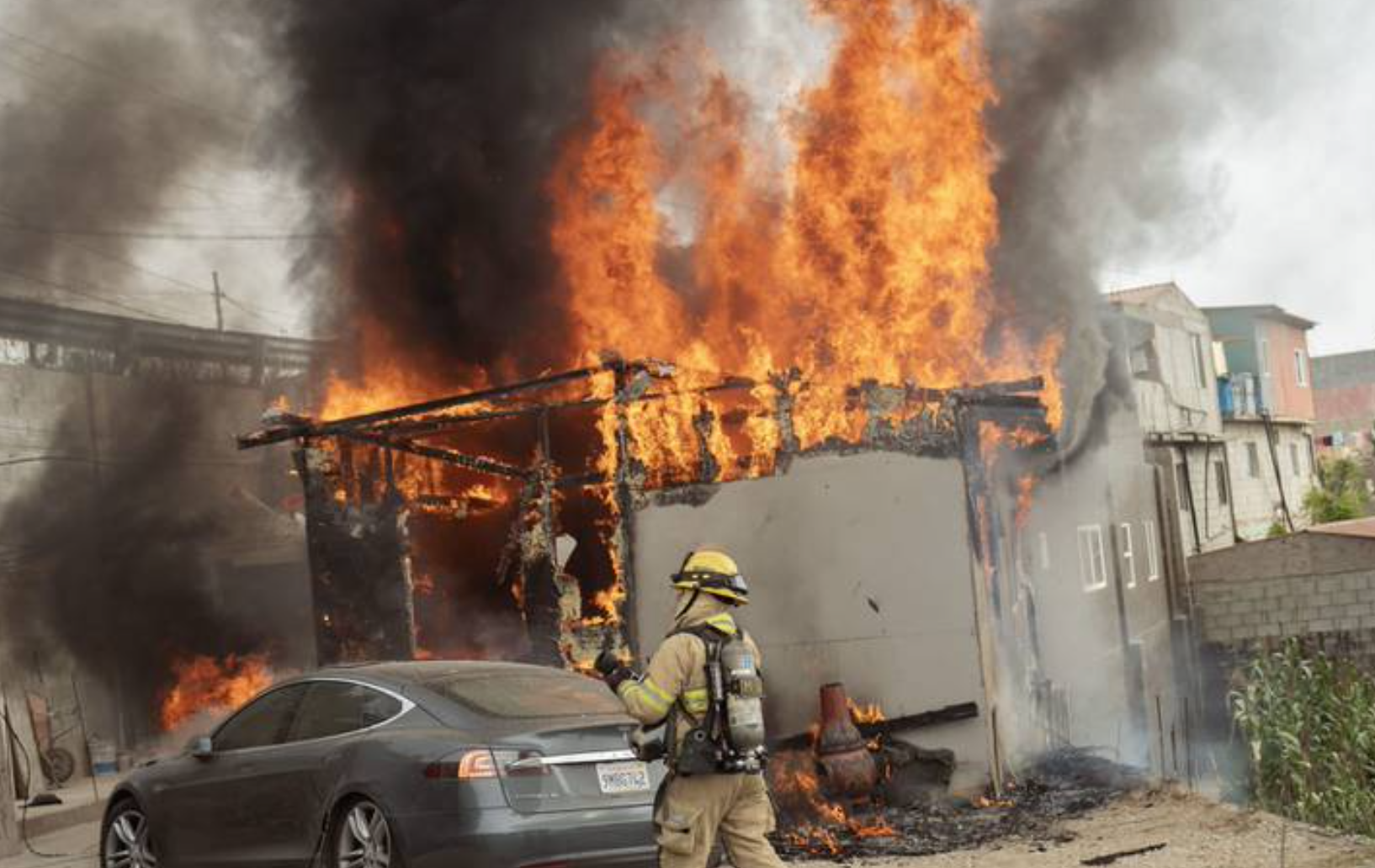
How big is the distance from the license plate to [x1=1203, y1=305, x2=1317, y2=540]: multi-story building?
32.0m

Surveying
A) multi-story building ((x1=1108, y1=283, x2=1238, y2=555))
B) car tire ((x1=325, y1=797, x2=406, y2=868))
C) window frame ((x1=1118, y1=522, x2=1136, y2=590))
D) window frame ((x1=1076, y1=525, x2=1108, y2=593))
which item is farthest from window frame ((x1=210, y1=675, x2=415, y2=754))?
multi-story building ((x1=1108, y1=283, x2=1238, y2=555))

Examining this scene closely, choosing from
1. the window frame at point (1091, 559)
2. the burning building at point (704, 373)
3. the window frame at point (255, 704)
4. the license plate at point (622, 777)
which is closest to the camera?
the license plate at point (622, 777)

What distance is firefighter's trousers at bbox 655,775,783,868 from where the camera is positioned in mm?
6121

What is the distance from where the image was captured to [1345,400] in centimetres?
6125

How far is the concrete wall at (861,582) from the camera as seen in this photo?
11.8 metres

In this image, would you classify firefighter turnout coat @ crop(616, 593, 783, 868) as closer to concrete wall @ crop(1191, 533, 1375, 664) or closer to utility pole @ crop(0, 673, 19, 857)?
utility pole @ crop(0, 673, 19, 857)

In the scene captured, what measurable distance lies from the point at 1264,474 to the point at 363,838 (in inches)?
1459

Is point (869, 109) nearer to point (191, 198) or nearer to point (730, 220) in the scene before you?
point (730, 220)

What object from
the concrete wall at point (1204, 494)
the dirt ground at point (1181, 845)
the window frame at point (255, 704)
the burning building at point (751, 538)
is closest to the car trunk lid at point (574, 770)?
the window frame at point (255, 704)

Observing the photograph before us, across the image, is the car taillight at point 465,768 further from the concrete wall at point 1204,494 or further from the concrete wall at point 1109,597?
the concrete wall at point 1204,494

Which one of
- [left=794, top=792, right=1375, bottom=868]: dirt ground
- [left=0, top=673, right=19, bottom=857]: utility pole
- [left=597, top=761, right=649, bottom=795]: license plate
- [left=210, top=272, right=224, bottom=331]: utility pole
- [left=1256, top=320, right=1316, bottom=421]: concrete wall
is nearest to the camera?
[left=597, top=761, right=649, bottom=795]: license plate

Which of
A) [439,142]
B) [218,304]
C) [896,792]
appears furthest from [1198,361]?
[896,792]

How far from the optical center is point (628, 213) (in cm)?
1753

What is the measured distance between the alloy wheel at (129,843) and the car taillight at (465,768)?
2.45 meters
